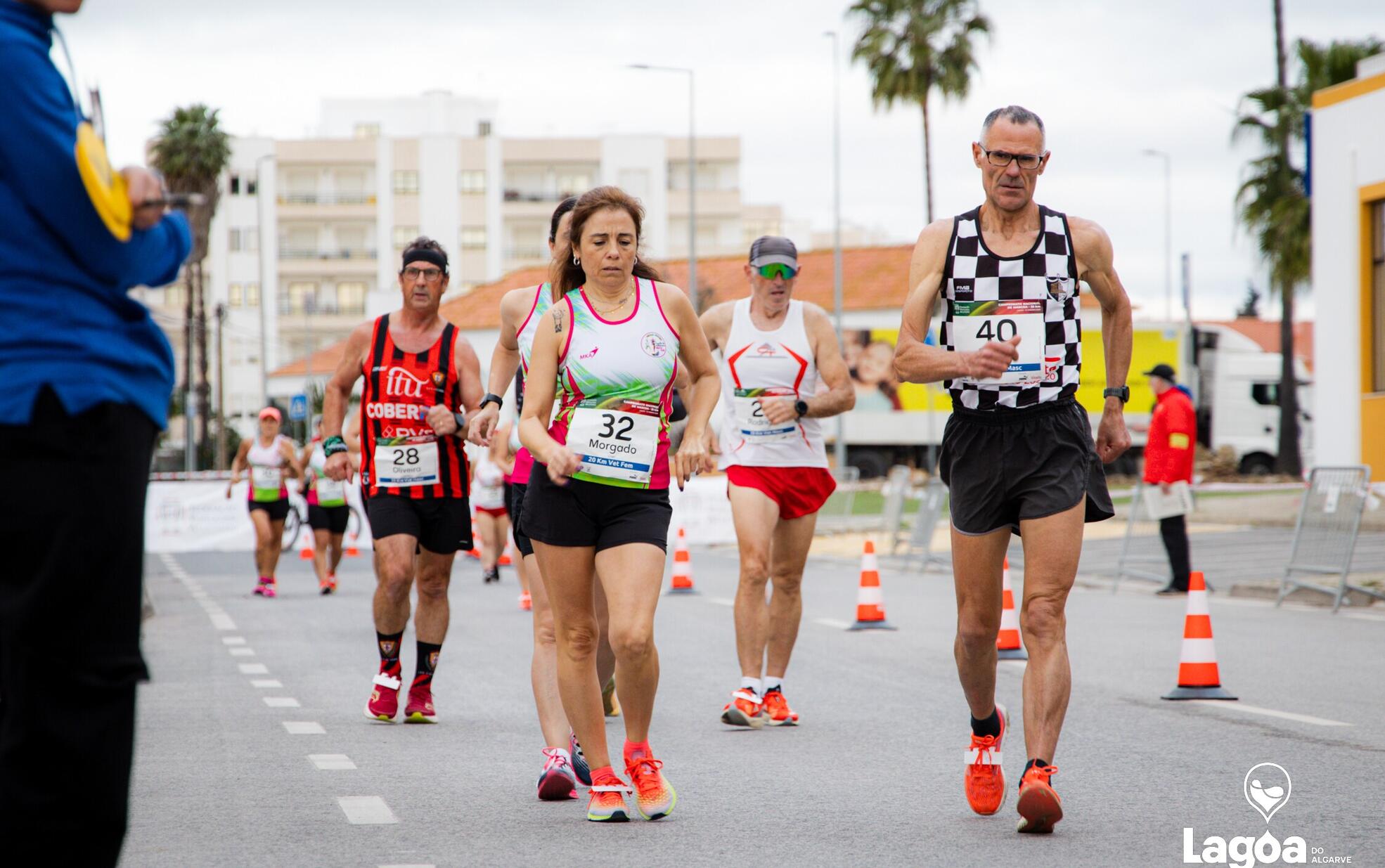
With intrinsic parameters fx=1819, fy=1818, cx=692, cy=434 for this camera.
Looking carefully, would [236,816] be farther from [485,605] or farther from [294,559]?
[294,559]

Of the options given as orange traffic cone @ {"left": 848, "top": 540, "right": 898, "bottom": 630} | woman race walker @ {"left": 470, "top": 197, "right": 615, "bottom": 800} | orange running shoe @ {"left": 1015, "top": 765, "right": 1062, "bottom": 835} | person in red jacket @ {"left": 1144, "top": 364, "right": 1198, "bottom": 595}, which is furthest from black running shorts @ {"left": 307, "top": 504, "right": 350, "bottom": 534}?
orange running shoe @ {"left": 1015, "top": 765, "right": 1062, "bottom": 835}

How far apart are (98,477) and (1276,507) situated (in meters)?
32.2

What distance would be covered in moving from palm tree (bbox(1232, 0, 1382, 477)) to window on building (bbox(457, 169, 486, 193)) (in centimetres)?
5985

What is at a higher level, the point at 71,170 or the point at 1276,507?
the point at 71,170

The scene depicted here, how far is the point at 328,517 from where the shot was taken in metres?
20.1

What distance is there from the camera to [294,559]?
29250 millimetres

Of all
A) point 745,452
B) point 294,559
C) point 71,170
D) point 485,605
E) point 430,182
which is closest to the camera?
point 71,170

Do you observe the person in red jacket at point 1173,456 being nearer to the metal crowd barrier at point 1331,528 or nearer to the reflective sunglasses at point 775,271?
the metal crowd barrier at point 1331,528

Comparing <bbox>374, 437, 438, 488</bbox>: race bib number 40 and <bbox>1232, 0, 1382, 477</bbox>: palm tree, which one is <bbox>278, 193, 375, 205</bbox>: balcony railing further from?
<bbox>374, 437, 438, 488</bbox>: race bib number 40

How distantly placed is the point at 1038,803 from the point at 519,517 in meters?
2.15

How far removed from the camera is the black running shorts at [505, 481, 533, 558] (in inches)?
259

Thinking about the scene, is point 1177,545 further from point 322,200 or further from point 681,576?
point 322,200

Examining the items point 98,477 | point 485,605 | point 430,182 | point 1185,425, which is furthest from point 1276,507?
point 430,182

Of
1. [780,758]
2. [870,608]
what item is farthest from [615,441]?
[870,608]
